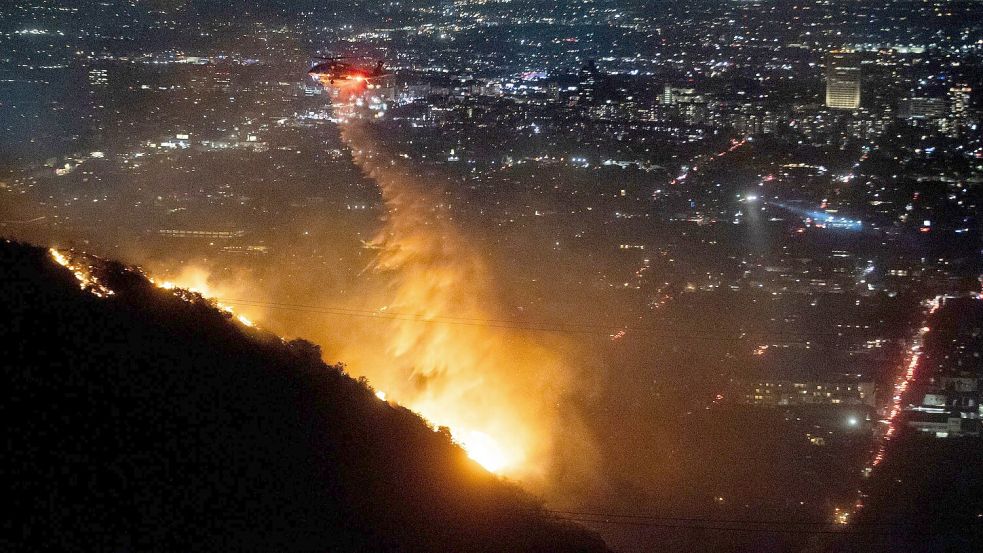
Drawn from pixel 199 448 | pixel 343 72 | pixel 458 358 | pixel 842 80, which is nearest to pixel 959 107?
pixel 842 80

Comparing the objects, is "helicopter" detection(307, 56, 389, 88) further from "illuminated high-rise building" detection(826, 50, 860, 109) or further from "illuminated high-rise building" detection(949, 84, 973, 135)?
"illuminated high-rise building" detection(949, 84, 973, 135)

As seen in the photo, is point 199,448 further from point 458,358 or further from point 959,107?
point 959,107

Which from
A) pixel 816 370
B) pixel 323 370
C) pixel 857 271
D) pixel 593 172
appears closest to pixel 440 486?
pixel 323 370

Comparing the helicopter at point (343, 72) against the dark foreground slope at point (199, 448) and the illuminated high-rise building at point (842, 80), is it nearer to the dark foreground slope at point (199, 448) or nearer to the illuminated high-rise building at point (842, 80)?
the dark foreground slope at point (199, 448)

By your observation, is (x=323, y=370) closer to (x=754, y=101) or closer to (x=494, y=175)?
(x=494, y=175)

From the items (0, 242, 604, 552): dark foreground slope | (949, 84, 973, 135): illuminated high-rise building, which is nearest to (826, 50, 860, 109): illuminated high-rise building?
(949, 84, 973, 135): illuminated high-rise building
